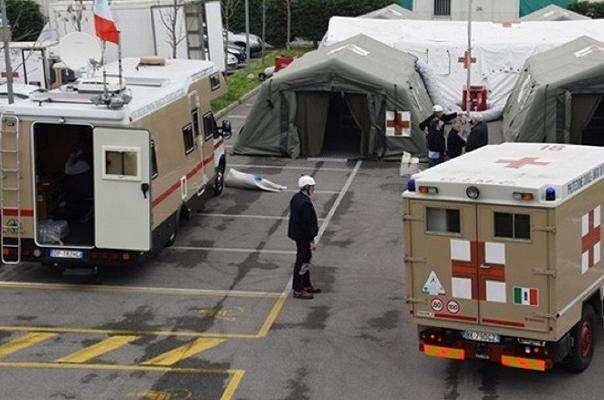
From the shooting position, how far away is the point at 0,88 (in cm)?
2727

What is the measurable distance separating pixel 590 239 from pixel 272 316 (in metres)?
4.41

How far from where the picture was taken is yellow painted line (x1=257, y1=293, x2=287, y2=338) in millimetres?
13688

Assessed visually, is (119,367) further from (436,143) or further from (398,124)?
(398,124)

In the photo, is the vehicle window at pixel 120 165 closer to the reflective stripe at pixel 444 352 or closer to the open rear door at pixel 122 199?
the open rear door at pixel 122 199

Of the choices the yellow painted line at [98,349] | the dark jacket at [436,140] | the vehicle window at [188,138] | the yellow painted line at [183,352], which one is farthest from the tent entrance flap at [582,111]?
the yellow painted line at [98,349]

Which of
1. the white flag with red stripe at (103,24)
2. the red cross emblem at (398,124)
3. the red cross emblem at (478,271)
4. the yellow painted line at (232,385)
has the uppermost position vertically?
the white flag with red stripe at (103,24)

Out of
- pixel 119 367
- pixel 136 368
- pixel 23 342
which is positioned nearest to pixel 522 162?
pixel 136 368

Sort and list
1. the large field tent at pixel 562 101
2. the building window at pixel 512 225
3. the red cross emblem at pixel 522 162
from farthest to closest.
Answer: the large field tent at pixel 562 101 → the red cross emblem at pixel 522 162 → the building window at pixel 512 225

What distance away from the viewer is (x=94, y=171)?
596 inches

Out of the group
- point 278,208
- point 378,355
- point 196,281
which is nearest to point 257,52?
point 278,208

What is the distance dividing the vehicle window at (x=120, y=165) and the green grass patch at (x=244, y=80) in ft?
46.4

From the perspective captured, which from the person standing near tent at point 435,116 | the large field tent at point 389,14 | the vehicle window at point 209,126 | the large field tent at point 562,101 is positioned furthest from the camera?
the large field tent at point 389,14

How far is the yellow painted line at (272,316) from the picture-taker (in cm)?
1369

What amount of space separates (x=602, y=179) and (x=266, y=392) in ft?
14.1
